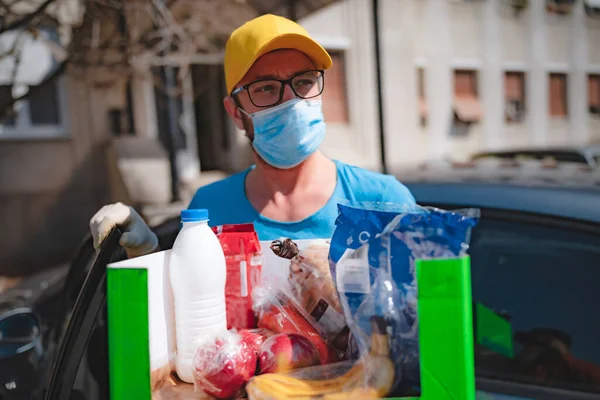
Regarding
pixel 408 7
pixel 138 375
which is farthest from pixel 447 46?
pixel 138 375

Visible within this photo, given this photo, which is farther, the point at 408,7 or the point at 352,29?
the point at 408,7

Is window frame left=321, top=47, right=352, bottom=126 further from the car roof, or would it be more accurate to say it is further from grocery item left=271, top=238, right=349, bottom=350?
grocery item left=271, top=238, right=349, bottom=350

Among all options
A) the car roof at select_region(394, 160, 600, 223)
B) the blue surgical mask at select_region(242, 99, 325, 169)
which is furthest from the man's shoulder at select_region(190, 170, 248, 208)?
the car roof at select_region(394, 160, 600, 223)

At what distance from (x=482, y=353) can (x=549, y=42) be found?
61.7 feet

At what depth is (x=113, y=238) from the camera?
5.12 ft

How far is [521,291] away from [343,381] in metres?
1.46

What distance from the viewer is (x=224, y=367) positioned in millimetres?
1115

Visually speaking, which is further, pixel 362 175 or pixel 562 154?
pixel 562 154

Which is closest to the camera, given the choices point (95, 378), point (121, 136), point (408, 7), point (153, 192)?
point (95, 378)

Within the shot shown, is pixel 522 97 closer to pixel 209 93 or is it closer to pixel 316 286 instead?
pixel 209 93

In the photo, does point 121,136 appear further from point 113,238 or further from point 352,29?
point 113,238

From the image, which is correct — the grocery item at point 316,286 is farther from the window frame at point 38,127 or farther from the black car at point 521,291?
the window frame at point 38,127

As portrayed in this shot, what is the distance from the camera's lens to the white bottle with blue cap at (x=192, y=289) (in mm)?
1220

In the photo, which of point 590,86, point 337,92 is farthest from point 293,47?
point 590,86
